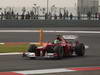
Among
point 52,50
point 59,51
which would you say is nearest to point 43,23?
point 52,50

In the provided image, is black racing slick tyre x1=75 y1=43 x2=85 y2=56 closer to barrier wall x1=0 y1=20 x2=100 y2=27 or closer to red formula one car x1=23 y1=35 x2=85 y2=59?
red formula one car x1=23 y1=35 x2=85 y2=59

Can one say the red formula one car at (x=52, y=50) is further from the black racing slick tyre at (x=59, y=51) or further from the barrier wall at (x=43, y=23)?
the barrier wall at (x=43, y=23)

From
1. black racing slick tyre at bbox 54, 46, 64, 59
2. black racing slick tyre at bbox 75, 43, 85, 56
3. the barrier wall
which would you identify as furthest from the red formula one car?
the barrier wall

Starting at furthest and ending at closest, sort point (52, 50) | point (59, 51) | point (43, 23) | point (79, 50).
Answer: point (43, 23), point (79, 50), point (52, 50), point (59, 51)

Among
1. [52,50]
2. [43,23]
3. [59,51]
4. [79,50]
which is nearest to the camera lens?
[59,51]

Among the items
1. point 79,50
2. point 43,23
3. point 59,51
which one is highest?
point 59,51

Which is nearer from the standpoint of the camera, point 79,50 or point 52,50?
point 52,50

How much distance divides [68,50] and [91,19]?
35386mm

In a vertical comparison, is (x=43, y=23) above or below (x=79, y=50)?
below

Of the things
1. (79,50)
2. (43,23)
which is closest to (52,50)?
(79,50)

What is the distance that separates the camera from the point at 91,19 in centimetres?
5103

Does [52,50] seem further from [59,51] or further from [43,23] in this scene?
[43,23]

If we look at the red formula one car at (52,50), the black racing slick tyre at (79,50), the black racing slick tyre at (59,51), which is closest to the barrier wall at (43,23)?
the black racing slick tyre at (79,50)

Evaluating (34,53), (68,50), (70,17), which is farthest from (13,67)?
(70,17)
